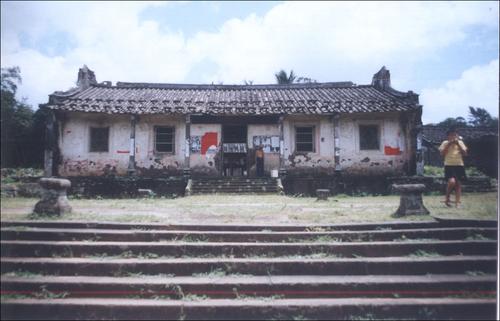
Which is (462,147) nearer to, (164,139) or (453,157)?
(453,157)

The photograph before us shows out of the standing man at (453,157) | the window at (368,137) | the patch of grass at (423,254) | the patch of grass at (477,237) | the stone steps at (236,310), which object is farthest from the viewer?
the window at (368,137)

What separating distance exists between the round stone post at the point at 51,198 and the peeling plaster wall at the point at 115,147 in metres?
8.76

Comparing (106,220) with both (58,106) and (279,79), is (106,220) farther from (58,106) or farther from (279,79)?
(279,79)

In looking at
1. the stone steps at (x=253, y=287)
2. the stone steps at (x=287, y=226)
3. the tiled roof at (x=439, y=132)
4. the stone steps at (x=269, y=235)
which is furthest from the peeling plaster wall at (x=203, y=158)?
the tiled roof at (x=439, y=132)

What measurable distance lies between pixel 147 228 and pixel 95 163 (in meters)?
10.7

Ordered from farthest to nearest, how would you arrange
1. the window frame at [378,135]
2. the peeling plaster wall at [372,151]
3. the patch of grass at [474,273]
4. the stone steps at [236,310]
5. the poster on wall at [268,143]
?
1. the poster on wall at [268,143]
2. the window frame at [378,135]
3. the peeling plaster wall at [372,151]
4. the patch of grass at [474,273]
5. the stone steps at [236,310]

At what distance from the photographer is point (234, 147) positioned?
1545 cm

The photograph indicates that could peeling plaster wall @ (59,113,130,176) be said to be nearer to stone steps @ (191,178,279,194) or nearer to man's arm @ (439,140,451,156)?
stone steps @ (191,178,279,194)

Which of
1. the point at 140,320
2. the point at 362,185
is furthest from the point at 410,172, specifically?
the point at 140,320

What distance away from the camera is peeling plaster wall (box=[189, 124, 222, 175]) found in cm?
1497

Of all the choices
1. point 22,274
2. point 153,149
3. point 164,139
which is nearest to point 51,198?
point 22,274

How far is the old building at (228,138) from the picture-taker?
14234 millimetres

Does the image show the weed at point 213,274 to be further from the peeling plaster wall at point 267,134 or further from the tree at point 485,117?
the peeling plaster wall at point 267,134

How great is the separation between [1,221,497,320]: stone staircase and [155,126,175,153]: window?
32.4 ft
